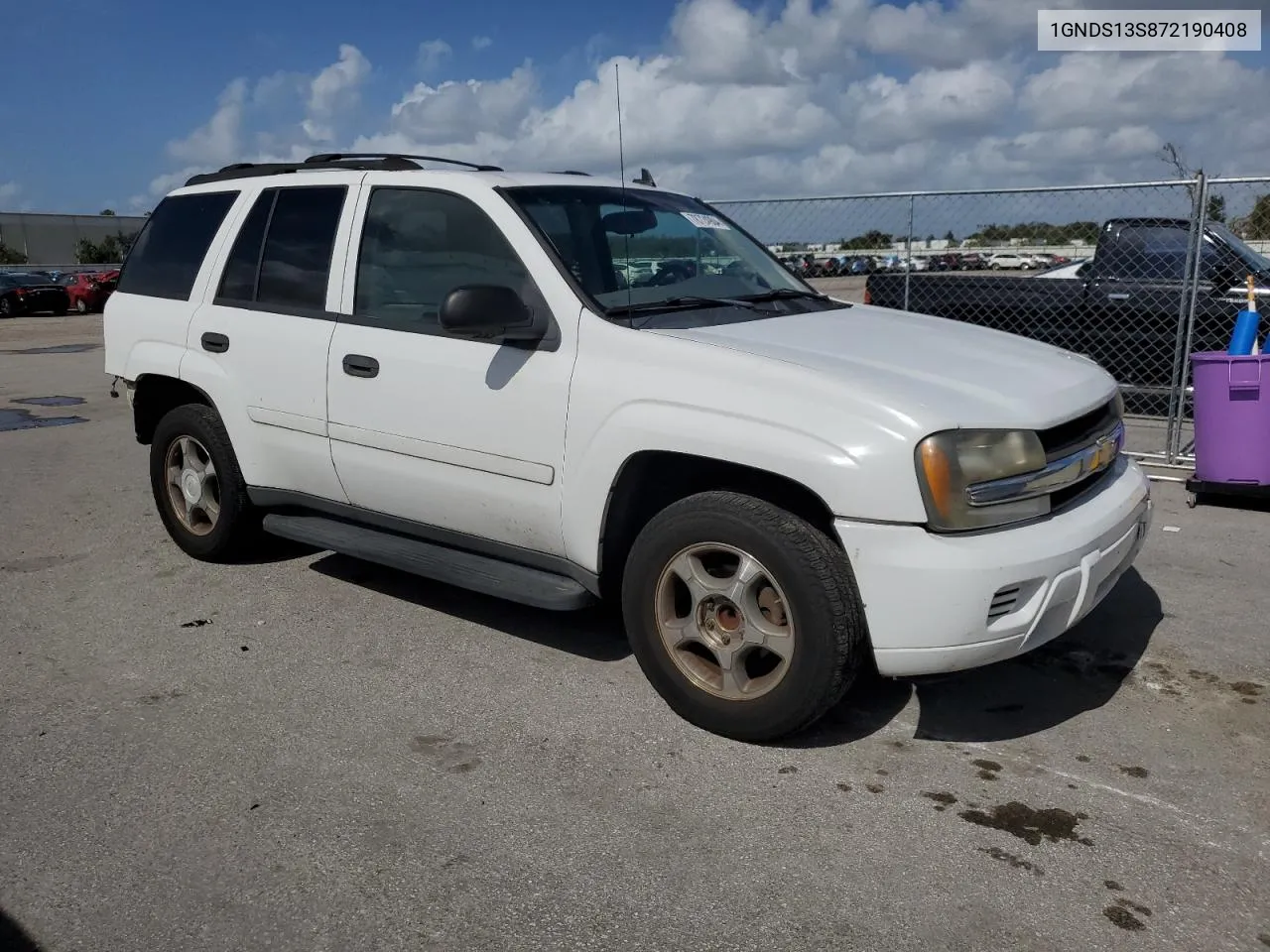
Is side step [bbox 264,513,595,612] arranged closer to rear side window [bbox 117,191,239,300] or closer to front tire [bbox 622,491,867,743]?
front tire [bbox 622,491,867,743]

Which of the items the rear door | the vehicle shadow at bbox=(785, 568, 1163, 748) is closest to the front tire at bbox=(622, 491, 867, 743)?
the vehicle shadow at bbox=(785, 568, 1163, 748)

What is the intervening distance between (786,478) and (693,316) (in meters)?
0.89

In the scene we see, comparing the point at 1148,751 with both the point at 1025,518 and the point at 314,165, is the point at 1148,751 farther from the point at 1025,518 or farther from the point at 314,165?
the point at 314,165

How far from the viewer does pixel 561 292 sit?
12.8 ft

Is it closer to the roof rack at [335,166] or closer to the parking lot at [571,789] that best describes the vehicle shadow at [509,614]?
the parking lot at [571,789]

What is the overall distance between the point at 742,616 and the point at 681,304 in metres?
1.26

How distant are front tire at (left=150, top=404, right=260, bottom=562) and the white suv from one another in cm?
2

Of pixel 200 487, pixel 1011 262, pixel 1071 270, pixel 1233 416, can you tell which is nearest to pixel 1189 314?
pixel 1233 416

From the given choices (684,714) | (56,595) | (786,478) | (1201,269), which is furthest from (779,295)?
(1201,269)

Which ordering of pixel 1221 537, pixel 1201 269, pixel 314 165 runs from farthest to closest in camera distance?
pixel 1201 269 → pixel 1221 537 → pixel 314 165

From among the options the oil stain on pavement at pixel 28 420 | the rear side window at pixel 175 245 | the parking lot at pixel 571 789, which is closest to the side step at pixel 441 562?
the parking lot at pixel 571 789

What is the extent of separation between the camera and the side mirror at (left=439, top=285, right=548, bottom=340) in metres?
3.69

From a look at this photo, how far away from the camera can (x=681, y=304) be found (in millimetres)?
4082

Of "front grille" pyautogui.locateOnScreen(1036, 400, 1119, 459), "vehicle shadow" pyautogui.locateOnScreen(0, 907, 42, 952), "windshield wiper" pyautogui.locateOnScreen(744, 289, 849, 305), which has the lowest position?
"vehicle shadow" pyautogui.locateOnScreen(0, 907, 42, 952)
